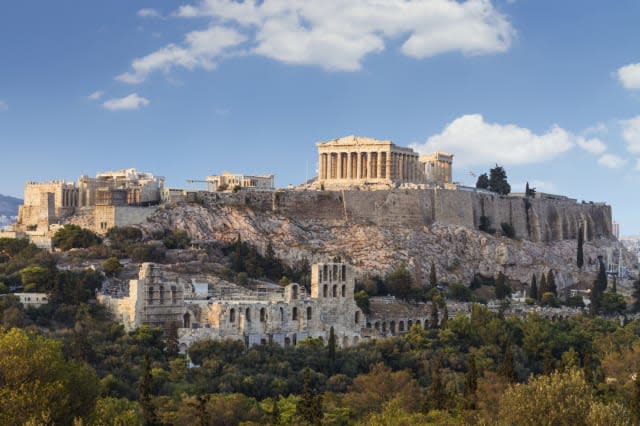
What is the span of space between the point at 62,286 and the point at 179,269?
9019 mm

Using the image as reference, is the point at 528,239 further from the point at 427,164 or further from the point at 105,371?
the point at 105,371

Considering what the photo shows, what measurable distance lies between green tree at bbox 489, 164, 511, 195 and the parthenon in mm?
9425

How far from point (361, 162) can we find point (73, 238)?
1118 inches

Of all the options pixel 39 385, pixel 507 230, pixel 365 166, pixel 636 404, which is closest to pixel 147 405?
pixel 39 385

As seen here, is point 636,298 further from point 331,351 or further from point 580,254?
point 331,351

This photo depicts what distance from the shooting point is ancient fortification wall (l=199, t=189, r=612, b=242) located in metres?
77.1

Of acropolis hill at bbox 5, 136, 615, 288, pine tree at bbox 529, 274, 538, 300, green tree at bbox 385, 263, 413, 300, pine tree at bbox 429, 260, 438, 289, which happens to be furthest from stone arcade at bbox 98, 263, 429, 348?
pine tree at bbox 529, 274, 538, 300

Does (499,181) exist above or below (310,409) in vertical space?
above

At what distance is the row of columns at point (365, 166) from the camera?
85.4 m

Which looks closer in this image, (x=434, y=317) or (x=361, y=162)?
(x=434, y=317)

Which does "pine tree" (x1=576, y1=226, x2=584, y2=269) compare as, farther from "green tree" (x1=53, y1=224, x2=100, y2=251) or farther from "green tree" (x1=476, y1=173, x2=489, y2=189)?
"green tree" (x1=53, y1=224, x2=100, y2=251)

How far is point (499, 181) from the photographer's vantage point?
94.7 metres

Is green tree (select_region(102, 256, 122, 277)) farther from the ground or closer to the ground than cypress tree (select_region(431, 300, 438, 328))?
farther from the ground

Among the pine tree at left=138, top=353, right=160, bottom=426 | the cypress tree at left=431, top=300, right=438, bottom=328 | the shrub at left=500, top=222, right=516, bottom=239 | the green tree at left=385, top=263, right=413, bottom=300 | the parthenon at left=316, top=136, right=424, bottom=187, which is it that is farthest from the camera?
the shrub at left=500, top=222, right=516, bottom=239
